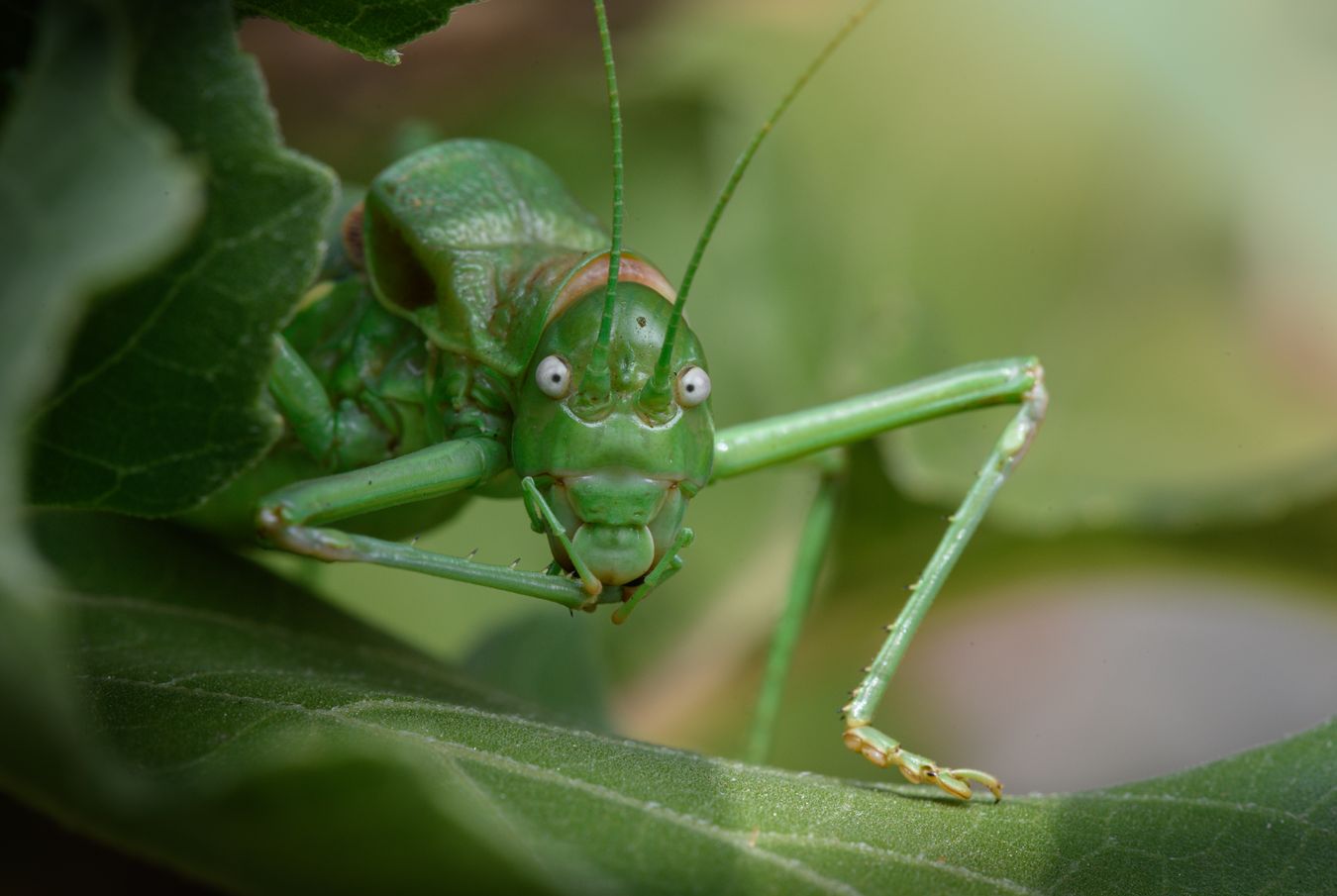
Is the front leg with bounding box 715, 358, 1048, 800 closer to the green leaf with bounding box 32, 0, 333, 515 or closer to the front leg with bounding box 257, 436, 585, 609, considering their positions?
the front leg with bounding box 257, 436, 585, 609

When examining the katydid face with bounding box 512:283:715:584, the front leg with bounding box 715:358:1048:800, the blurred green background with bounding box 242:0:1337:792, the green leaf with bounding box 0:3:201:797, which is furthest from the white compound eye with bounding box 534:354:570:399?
the blurred green background with bounding box 242:0:1337:792

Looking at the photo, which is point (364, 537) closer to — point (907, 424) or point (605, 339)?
point (605, 339)

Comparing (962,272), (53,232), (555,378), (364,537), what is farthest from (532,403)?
(962,272)

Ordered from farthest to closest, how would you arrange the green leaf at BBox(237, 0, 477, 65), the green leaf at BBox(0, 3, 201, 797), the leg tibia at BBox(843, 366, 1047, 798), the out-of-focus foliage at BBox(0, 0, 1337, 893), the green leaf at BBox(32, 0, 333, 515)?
the leg tibia at BBox(843, 366, 1047, 798) < the green leaf at BBox(237, 0, 477, 65) < the green leaf at BBox(32, 0, 333, 515) < the out-of-focus foliage at BBox(0, 0, 1337, 893) < the green leaf at BBox(0, 3, 201, 797)

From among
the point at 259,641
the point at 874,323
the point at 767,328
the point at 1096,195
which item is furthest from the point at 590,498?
the point at 1096,195

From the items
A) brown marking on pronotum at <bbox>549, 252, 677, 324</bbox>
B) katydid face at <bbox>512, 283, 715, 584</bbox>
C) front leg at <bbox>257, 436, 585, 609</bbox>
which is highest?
brown marking on pronotum at <bbox>549, 252, 677, 324</bbox>

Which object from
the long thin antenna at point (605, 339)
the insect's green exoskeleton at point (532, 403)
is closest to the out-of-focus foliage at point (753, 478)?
the insect's green exoskeleton at point (532, 403)
